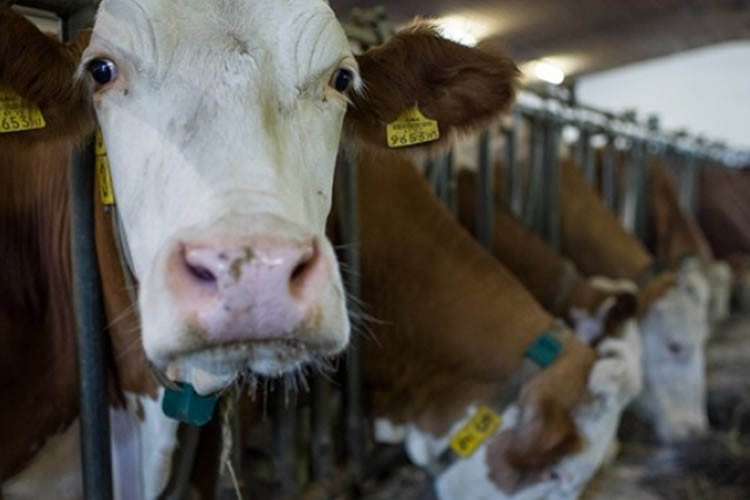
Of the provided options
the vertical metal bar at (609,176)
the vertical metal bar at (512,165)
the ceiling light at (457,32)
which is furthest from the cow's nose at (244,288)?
the vertical metal bar at (609,176)

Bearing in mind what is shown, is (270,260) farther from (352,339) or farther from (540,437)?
(540,437)

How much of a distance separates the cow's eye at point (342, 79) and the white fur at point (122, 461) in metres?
0.80

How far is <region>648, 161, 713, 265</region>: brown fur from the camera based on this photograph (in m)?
5.40

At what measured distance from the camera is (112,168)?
49.5 inches

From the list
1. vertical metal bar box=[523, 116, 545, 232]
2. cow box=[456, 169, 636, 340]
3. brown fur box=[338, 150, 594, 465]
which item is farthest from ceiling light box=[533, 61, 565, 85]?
brown fur box=[338, 150, 594, 465]

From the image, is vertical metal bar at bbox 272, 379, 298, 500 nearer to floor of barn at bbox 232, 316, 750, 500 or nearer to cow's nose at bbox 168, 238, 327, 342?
floor of barn at bbox 232, 316, 750, 500

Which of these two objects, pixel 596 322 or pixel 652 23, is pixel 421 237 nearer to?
pixel 596 322

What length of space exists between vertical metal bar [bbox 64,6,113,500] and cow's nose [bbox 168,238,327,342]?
0.67 metres

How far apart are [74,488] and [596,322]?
7.45 feet

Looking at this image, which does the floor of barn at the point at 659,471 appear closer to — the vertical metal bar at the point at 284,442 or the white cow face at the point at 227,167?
the vertical metal bar at the point at 284,442

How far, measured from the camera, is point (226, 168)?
1.07 metres

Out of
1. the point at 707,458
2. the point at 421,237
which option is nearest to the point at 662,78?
the point at 707,458

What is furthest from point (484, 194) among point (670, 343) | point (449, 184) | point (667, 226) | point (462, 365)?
point (667, 226)

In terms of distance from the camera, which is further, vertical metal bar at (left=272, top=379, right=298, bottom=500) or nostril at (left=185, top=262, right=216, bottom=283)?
vertical metal bar at (left=272, top=379, right=298, bottom=500)
